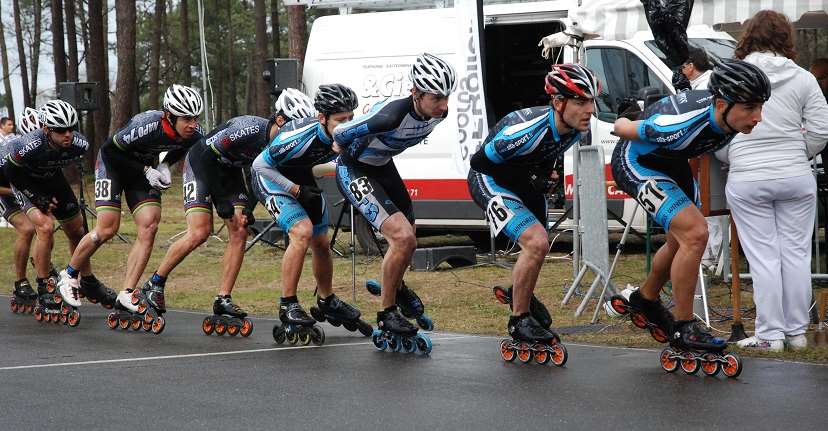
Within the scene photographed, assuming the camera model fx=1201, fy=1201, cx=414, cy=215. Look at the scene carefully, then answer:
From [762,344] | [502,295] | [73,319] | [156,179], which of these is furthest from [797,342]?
[73,319]

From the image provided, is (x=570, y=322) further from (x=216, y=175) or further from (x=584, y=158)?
(x=216, y=175)

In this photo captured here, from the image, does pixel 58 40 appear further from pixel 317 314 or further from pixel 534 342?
pixel 534 342

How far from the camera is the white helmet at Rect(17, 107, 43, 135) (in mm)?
12381

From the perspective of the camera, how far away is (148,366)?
8.35 m

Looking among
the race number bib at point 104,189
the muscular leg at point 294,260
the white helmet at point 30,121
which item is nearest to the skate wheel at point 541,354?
the muscular leg at point 294,260

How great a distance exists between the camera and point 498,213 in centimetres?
810

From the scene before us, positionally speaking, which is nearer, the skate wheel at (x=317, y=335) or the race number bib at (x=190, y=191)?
the skate wheel at (x=317, y=335)

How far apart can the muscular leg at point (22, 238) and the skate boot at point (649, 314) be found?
286 inches

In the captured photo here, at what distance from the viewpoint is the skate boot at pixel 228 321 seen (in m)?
10.0

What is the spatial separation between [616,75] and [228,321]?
6288 millimetres

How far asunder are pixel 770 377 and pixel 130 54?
82.5 feet

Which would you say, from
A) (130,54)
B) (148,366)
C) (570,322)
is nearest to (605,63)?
(570,322)

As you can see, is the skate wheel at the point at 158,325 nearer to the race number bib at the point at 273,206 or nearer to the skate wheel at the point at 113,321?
the skate wheel at the point at 113,321

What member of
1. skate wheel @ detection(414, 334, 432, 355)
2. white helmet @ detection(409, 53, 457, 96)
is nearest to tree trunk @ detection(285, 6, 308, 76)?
skate wheel @ detection(414, 334, 432, 355)
